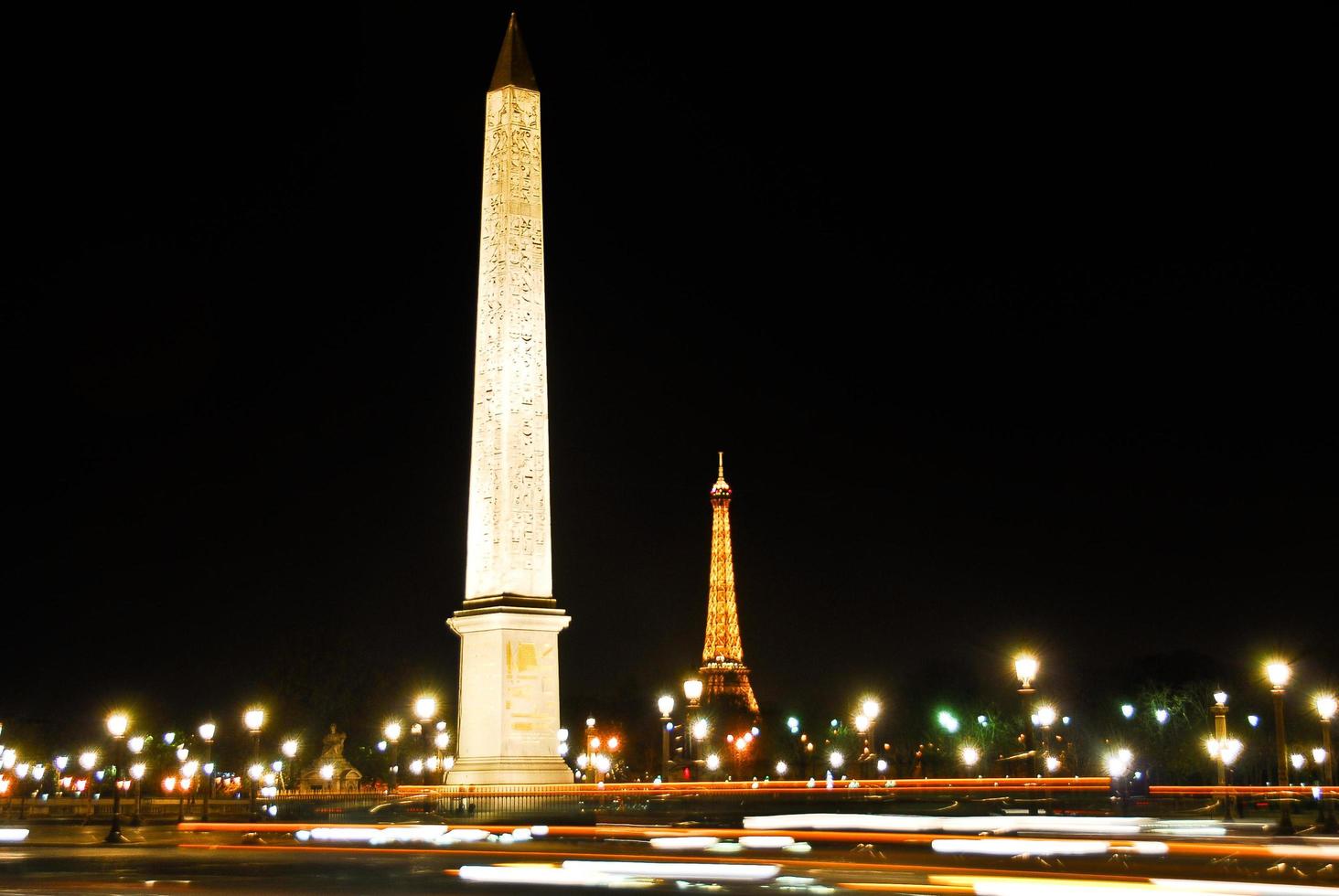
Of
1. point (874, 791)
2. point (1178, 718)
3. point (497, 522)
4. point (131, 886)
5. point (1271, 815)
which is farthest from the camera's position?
point (1178, 718)

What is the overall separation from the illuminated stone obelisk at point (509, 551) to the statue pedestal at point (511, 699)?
0.07ft

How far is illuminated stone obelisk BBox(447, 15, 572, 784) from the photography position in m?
32.5

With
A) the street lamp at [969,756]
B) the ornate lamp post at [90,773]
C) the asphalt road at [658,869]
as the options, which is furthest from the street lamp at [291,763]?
the street lamp at [969,756]

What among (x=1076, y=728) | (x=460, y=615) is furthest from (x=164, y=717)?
(x=460, y=615)

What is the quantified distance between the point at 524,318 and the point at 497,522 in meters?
4.80

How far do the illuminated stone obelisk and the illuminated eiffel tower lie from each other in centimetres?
8516

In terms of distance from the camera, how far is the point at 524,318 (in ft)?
111

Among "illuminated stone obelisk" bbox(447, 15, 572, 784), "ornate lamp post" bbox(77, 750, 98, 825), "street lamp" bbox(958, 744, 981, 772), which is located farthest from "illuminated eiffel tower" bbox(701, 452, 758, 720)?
"illuminated stone obelisk" bbox(447, 15, 572, 784)

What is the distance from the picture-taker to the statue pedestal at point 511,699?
1273 inches

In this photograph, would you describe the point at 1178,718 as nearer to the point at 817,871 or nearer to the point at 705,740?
the point at 705,740

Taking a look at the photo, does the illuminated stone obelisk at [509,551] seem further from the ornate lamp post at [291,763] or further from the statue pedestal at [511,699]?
the ornate lamp post at [291,763]

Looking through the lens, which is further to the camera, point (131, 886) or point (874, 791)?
point (874, 791)

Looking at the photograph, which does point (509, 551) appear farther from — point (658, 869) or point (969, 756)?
point (969, 756)

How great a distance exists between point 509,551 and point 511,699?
10.9 feet
